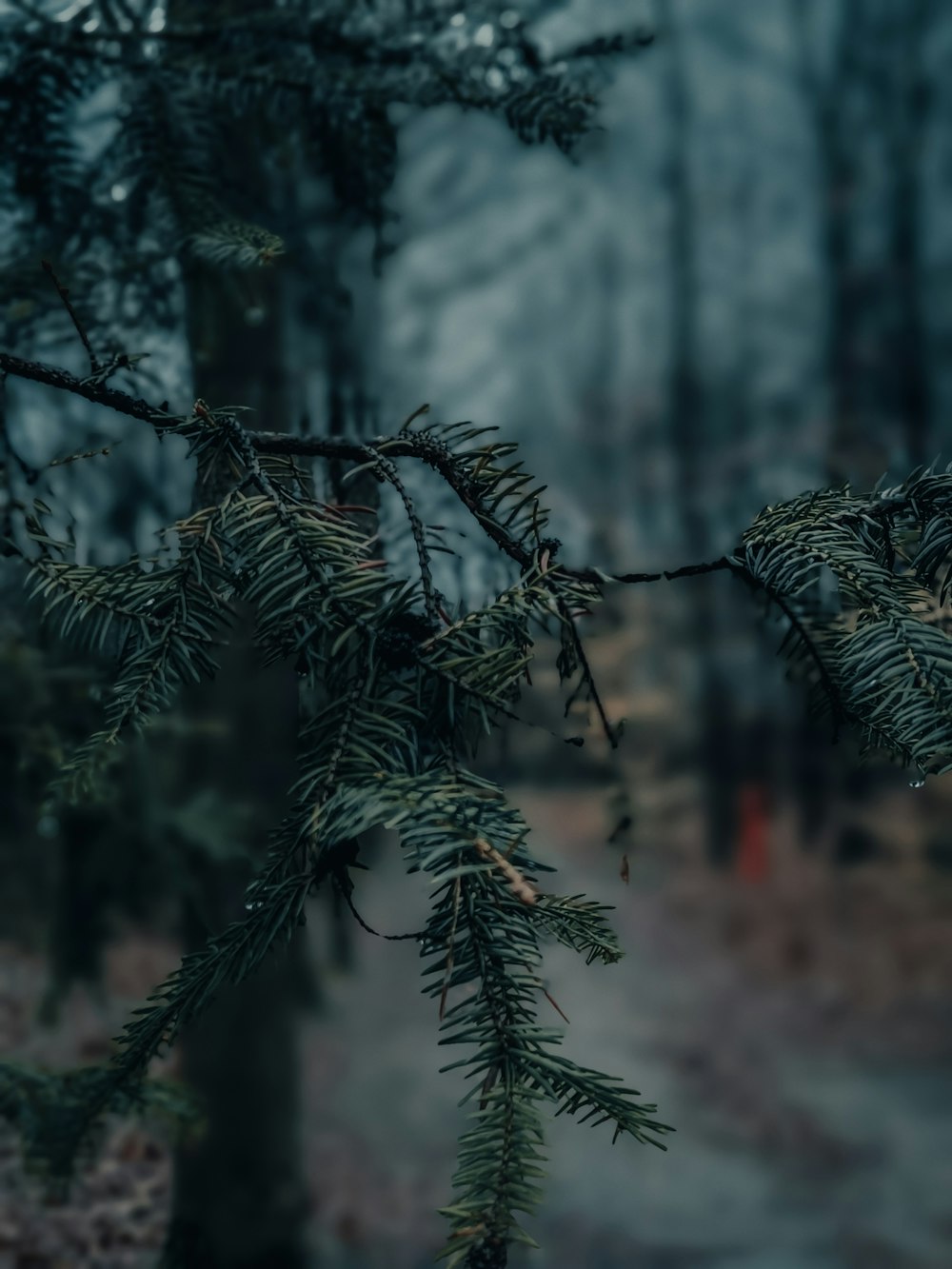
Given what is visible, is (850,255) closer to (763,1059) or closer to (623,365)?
(623,365)

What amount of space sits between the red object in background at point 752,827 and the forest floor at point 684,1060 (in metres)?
0.10

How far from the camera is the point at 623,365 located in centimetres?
613

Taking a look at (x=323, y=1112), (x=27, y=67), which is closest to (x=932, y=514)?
(x=27, y=67)

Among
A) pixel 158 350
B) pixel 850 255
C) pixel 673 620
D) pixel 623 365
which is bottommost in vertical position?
pixel 158 350

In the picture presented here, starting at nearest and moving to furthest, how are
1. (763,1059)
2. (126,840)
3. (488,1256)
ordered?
(488,1256) → (126,840) → (763,1059)

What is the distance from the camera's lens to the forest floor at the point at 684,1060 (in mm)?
2979

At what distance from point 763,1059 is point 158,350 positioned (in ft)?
14.1

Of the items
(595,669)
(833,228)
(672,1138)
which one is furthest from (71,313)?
(833,228)

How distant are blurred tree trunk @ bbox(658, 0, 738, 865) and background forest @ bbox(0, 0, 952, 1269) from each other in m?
0.02

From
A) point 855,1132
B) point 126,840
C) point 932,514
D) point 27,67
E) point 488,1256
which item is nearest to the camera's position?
point 488,1256

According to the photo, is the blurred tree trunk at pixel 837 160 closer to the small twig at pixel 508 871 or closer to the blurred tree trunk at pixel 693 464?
the blurred tree trunk at pixel 693 464

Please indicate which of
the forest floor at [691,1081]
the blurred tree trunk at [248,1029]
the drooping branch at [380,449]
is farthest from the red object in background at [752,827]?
the drooping branch at [380,449]

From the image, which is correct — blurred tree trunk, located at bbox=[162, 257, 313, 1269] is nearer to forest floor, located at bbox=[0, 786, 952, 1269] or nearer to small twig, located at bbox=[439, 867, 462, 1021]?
forest floor, located at bbox=[0, 786, 952, 1269]

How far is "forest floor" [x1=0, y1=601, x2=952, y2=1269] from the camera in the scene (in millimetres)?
2979
